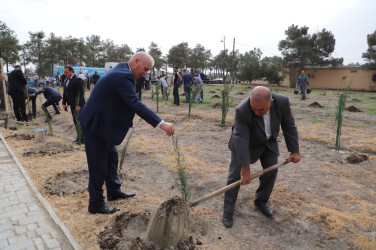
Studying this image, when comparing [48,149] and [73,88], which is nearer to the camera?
[48,149]

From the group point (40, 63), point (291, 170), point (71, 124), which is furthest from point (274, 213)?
point (40, 63)

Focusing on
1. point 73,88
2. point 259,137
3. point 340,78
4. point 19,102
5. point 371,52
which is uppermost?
point 371,52

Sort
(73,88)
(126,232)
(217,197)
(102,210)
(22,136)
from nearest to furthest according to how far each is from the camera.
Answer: (126,232)
(102,210)
(217,197)
(73,88)
(22,136)

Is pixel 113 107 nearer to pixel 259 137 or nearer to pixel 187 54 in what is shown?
pixel 259 137

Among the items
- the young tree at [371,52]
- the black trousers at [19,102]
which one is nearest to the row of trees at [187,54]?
the young tree at [371,52]

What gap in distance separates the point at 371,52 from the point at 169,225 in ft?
120

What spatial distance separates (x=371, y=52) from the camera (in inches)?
1216

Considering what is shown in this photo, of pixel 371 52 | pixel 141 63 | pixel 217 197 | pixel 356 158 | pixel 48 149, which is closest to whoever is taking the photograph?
pixel 141 63

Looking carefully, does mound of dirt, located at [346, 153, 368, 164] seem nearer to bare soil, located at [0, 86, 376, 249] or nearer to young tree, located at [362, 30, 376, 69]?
bare soil, located at [0, 86, 376, 249]

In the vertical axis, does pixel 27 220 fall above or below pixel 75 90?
below

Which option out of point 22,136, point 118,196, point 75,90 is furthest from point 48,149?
point 118,196

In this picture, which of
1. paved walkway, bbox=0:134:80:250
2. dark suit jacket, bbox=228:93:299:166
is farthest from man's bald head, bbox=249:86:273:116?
paved walkway, bbox=0:134:80:250

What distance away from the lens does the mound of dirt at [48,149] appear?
549cm

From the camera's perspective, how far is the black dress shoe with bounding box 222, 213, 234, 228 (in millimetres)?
2955
